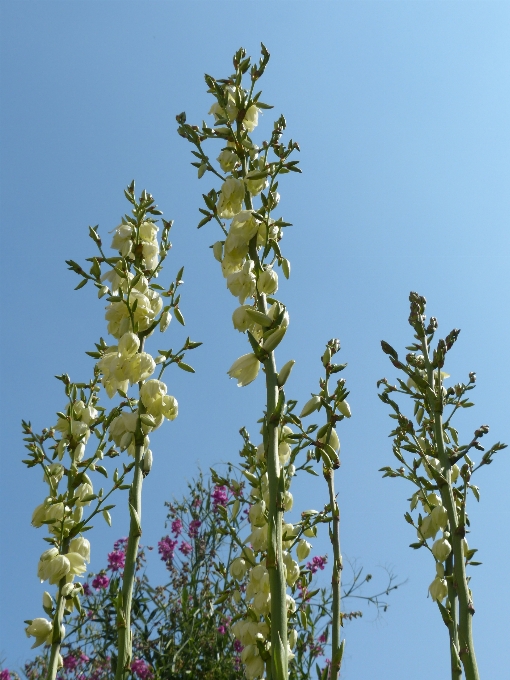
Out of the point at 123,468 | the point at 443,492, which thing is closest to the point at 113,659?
the point at 123,468

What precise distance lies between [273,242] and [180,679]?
9.98ft

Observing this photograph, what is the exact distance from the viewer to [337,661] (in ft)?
4.21

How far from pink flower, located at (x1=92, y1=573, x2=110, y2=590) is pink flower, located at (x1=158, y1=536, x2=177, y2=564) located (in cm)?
51

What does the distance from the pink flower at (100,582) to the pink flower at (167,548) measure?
1.66ft

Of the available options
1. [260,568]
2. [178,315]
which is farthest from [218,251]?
[260,568]

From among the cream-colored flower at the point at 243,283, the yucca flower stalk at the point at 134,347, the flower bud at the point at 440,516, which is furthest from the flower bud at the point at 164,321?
the flower bud at the point at 440,516

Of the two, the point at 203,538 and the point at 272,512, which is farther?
the point at 203,538

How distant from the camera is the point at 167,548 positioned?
4.24 meters

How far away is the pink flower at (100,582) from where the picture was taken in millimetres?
3781

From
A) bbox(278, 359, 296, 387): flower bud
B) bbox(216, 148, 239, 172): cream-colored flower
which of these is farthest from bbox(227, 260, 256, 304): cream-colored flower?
bbox(216, 148, 239, 172): cream-colored flower

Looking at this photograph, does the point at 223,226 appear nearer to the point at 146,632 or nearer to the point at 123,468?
the point at 123,468

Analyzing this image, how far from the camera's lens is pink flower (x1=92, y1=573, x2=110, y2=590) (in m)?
3.78

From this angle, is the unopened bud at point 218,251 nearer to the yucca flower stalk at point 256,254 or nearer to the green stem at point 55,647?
the yucca flower stalk at point 256,254

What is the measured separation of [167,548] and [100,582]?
581mm
